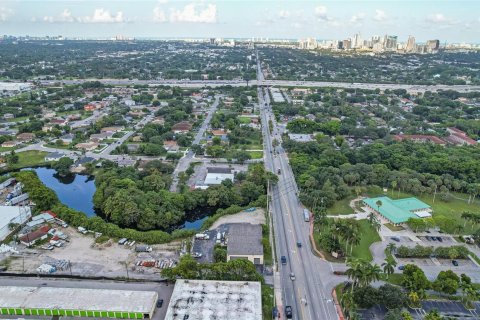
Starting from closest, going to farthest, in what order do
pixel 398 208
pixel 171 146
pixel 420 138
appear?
pixel 398 208 < pixel 171 146 < pixel 420 138

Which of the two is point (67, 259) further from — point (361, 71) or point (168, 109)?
point (361, 71)

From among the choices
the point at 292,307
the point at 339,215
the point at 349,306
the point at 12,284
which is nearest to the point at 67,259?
the point at 12,284

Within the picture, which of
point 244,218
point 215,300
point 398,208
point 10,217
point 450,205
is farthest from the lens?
point 450,205

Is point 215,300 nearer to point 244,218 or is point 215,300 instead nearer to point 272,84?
point 244,218

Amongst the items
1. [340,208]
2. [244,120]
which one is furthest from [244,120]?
[340,208]

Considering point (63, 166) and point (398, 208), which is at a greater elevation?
point (398, 208)

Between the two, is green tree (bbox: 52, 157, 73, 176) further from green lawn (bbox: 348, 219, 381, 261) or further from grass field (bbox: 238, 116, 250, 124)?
green lawn (bbox: 348, 219, 381, 261)

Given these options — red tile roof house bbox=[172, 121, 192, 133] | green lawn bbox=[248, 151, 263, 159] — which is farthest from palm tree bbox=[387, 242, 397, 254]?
red tile roof house bbox=[172, 121, 192, 133]
